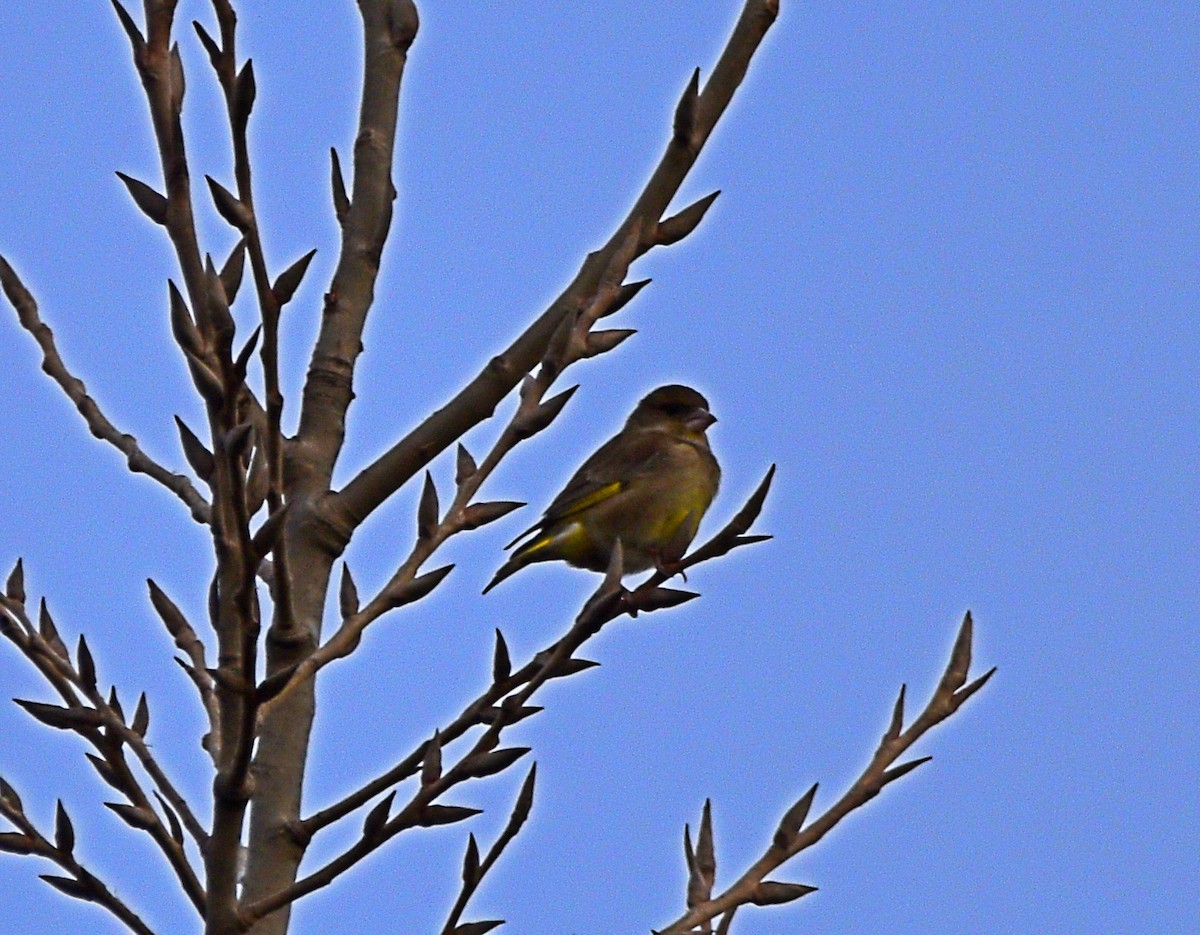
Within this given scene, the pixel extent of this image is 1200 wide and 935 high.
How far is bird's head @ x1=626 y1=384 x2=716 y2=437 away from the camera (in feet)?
25.0

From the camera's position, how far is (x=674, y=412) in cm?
777

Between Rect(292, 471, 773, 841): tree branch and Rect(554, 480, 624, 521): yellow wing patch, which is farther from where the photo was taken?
Rect(554, 480, 624, 521): yellow wing patch

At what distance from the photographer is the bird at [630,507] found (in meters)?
6.68

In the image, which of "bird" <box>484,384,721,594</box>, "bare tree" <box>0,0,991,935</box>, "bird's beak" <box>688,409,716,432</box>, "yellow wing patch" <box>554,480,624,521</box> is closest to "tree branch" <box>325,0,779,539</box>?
"bare tree" <box>0,0,991,935</box>

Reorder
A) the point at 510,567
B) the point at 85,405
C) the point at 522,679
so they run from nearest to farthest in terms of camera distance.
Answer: the point at 522,679
the point at 85,405
the point at 510,567

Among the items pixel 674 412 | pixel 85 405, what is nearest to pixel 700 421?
pixel 674 412

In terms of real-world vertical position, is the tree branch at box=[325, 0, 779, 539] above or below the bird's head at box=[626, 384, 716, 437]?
below

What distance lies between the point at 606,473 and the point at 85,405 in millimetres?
3595

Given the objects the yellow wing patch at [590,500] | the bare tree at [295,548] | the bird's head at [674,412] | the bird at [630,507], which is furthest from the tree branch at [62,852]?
the bird's head at [674,412]

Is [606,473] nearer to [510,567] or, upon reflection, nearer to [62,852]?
[510,567]

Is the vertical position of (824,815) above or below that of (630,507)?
below

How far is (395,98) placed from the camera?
3.74 m

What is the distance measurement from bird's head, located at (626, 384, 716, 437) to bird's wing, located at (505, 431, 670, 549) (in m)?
0.27

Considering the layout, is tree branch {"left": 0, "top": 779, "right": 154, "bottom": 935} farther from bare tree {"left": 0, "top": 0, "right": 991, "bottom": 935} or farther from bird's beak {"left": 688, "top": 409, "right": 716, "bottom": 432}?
bird's beak {"left": 688, "top": 409, "right": 716, "bottom": 432}
